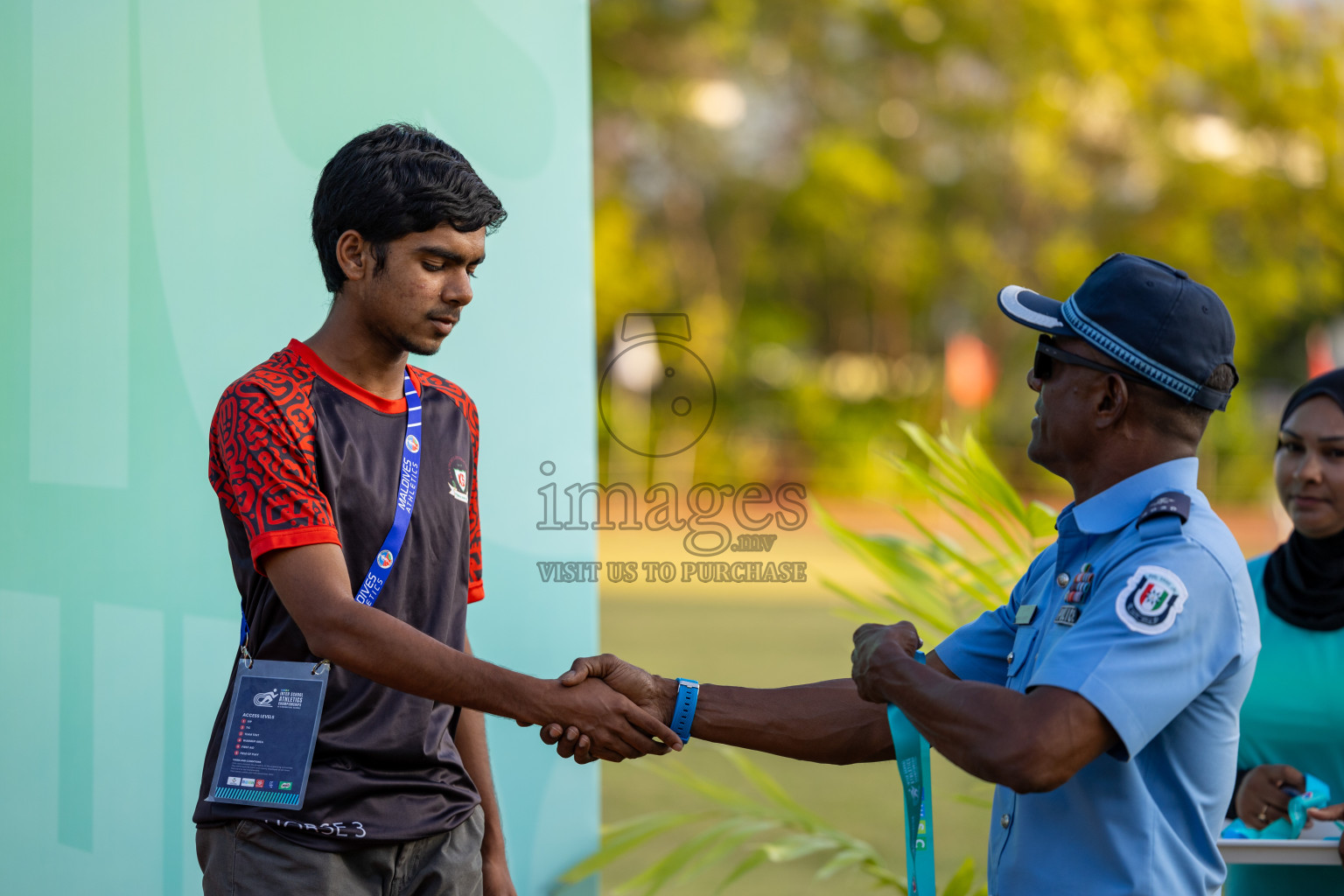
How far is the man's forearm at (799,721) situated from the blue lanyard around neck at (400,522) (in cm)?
83

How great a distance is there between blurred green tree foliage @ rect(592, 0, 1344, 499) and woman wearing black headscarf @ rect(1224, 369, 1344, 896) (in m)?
19.2

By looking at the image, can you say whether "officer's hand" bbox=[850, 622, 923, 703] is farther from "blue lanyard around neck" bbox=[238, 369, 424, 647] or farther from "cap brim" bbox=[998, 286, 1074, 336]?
"blue lanyard around neck" bbox=[238, 369, 424, 647]

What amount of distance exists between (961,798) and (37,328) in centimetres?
275

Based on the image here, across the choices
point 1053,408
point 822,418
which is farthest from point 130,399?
point 822,418

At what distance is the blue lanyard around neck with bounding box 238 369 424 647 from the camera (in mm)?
2277

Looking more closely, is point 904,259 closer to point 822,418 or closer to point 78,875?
point 822,418

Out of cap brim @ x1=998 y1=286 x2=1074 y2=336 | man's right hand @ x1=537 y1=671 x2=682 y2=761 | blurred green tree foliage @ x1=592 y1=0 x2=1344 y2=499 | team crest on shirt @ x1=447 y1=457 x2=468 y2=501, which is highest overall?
blurred green tree foliage @ x1=592 y1=0 x2=1344 y2=499

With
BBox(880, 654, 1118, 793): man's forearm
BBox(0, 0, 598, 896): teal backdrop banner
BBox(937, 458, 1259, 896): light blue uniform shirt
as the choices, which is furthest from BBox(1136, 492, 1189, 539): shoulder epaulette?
BBox(0, 0, 598, 896): teal backdrop banner

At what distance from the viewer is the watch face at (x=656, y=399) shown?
20656 mm

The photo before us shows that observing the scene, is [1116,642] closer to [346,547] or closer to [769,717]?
[769,717]

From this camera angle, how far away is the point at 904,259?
25281mm

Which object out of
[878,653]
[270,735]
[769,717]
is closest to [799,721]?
[769,717]

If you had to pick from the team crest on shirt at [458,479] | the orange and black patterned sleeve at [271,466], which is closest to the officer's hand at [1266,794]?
the team crest on shirt at [458,479]

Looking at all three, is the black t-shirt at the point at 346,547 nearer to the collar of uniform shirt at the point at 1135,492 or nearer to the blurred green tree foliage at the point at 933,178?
the collar of uniform shirt at the point at 1135,492
